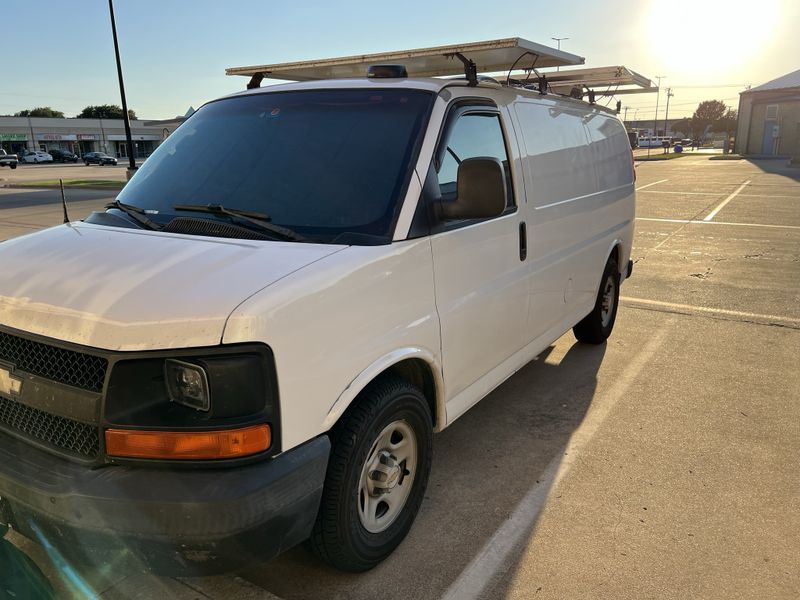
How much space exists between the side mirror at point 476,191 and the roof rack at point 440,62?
29.7 inches

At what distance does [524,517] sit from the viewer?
3234 millimetres

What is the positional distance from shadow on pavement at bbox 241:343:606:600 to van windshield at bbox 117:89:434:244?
57.9 inches

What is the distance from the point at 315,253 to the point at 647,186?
23.9m

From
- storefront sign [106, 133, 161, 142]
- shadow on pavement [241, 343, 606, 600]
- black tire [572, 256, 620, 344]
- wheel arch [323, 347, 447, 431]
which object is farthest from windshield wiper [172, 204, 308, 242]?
storefront sign [106, 133, 161, 142]

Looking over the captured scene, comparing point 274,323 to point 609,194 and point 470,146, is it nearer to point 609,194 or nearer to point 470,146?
point 470,146

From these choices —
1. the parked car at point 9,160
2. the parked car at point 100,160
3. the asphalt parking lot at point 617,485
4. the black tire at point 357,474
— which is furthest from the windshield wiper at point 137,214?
the parked car at point 100,160

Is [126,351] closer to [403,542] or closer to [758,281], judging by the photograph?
[403,542]

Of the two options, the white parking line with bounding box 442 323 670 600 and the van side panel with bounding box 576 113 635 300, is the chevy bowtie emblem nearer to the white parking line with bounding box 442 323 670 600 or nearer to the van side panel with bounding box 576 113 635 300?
the white parking line with bounding box 442 323 670 600

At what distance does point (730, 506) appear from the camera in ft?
10.9

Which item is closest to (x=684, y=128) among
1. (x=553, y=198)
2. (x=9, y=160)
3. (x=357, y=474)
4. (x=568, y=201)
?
(x=9, y=160)

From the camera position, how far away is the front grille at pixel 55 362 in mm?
2150

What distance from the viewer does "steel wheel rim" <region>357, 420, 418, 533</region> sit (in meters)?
2.73

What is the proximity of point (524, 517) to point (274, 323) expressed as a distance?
185cm

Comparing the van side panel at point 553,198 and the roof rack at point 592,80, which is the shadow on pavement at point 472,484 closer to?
the van side panel at point 553,198
